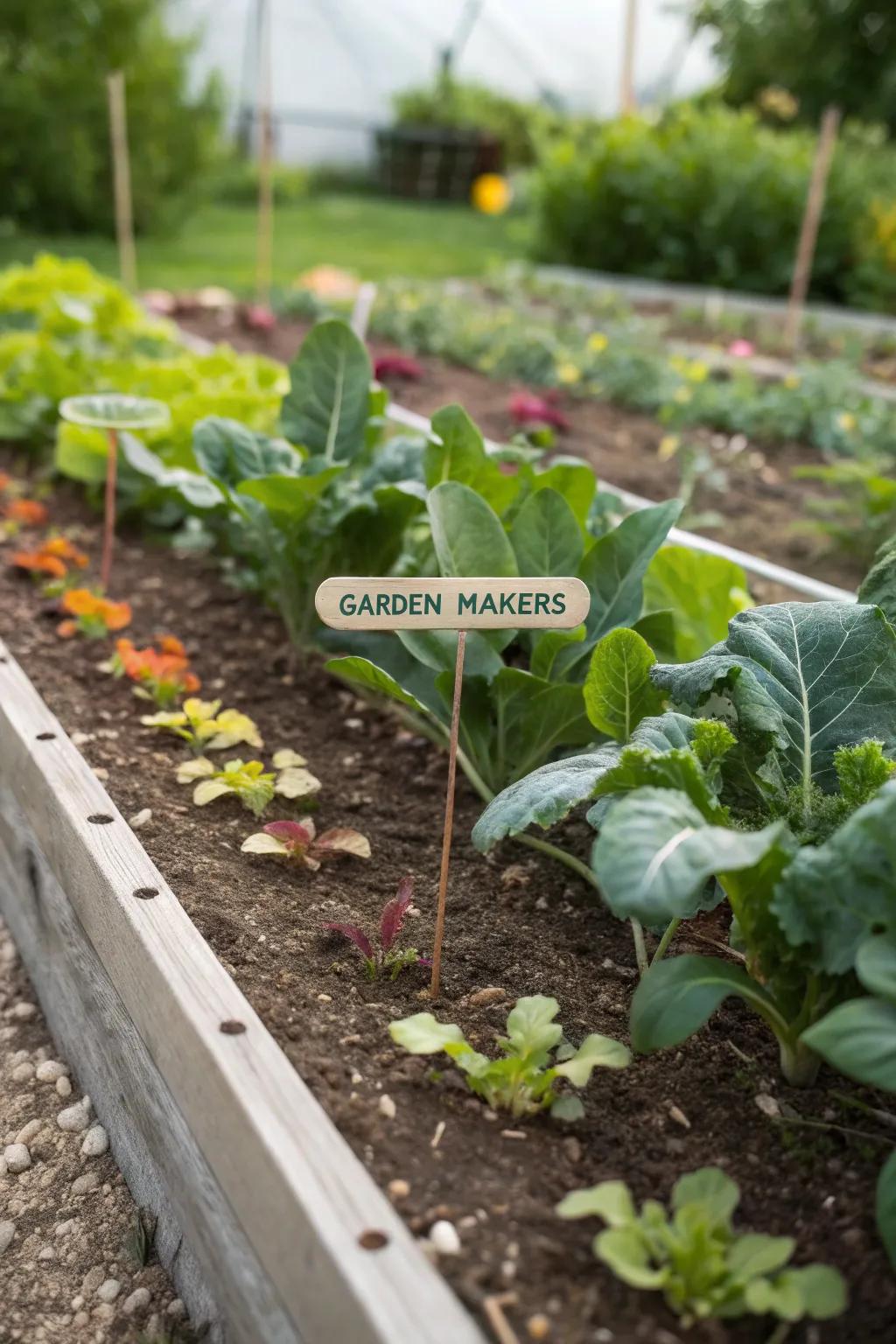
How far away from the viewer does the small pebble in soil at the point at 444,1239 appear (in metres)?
1.32

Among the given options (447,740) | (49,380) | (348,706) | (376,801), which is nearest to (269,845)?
(376,801)

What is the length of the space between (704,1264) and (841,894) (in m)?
0.42

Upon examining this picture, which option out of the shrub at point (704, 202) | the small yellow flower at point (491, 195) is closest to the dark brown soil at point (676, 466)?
the shrub at point (704, 202)

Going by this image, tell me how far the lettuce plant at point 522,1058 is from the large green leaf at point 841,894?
0.97 ft

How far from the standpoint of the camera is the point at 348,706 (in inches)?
110

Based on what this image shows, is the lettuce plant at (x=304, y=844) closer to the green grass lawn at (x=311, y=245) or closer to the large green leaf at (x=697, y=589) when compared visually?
the large green leaf at (x=697, y=589)

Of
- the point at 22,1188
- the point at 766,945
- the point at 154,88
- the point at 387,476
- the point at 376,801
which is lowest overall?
the point at 22,1188

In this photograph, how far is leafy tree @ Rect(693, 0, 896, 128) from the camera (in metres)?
5.50

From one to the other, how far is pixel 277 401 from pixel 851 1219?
113 inches

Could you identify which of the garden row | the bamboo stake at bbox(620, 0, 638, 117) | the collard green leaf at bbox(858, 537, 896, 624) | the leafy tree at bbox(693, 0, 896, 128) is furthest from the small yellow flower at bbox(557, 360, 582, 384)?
the bamboo stake at bbox(620, 0, 638, 117)

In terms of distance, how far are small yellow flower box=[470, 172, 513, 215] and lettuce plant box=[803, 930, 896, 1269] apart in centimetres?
1340

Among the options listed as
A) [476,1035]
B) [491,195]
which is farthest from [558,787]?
[491,195]

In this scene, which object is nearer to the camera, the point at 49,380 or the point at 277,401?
the point at 277,401

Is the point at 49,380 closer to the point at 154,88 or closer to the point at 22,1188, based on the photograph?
the point at 22,1188
